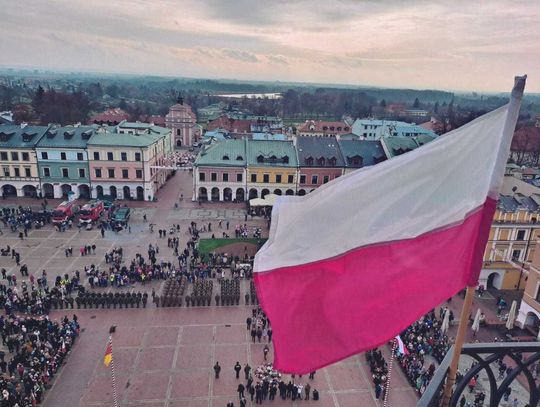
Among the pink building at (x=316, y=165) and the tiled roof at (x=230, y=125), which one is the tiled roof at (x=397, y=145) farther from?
the tiled roof at (x=230, y=125)

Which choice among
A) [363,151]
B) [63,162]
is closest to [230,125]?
[363,151]

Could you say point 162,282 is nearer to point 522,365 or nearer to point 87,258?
point 87,258

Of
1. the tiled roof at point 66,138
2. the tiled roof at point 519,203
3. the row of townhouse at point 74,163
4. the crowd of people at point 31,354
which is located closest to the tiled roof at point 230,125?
the row of townhouse at point 74,163

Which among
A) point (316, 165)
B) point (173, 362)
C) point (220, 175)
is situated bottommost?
point (173, 362)

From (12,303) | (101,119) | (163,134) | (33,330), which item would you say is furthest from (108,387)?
(101,119)

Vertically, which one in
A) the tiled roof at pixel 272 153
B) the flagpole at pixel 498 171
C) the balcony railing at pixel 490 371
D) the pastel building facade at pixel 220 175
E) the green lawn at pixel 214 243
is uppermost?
the flagpole at pixel 498 171

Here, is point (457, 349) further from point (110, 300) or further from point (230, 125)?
point (230, 125)
